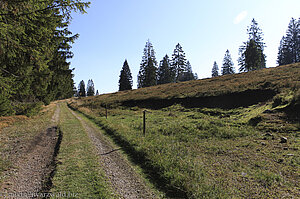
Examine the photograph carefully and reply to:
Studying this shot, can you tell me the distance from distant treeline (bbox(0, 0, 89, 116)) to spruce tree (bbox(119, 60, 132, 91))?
35.3 metres

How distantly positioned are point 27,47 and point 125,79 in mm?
54562

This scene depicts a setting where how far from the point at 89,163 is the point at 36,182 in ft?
5.51

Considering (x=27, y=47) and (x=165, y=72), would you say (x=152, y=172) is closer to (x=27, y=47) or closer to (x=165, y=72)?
(x=27, y=47)

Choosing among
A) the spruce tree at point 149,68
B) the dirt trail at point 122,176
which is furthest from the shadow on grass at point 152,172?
the spruce tree at point 149,68

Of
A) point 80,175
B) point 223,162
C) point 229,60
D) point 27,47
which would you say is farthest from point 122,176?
point 229,60

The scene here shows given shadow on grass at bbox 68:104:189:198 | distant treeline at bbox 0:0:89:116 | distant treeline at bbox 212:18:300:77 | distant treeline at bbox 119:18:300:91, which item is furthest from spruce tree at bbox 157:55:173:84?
shadow on grass at bbox 68:104:189:198

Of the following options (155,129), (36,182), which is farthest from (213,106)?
(36,182)

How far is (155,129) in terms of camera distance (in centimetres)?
1077

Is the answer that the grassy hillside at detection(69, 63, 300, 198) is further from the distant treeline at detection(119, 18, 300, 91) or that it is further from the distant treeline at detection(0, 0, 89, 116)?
the distant treeline at detection(119, 18, 300, 91)

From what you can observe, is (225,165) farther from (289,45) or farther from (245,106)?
(289,45)

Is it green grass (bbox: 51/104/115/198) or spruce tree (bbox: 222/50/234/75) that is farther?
spruce tree (bbox: 222/50/234/75)

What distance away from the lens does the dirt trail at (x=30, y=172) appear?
13.5 feet

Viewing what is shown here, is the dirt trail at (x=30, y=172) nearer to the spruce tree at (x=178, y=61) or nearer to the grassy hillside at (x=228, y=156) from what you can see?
the grassy hillside at (x=228, y=156)

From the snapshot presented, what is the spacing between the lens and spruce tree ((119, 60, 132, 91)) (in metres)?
61.2
